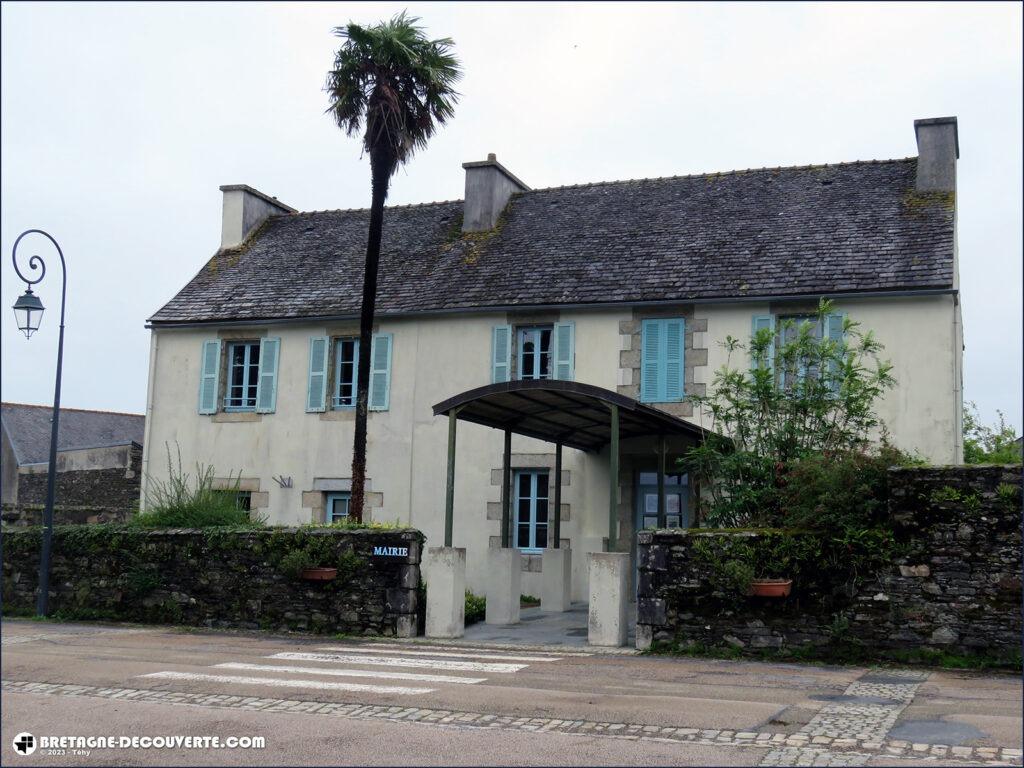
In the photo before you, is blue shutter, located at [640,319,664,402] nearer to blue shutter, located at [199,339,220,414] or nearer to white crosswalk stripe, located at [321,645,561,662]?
white crosswalk stripe, located at [321,645,561,662]

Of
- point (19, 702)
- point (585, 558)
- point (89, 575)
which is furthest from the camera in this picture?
point (585, 558)

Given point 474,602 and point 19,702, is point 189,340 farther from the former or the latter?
point 19,702

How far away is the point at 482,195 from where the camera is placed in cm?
A: 2105

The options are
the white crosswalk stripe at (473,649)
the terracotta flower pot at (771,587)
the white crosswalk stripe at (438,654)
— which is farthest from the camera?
the white crosswalk stripe at (473,649)

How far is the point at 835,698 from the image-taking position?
29.9 ft

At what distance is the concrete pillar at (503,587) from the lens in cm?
1495

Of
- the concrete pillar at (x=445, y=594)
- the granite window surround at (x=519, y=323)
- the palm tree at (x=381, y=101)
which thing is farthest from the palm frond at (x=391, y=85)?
the concrete pillar at (x=445, y=594)

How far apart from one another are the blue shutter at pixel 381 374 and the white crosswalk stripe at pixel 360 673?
8264 millimetres

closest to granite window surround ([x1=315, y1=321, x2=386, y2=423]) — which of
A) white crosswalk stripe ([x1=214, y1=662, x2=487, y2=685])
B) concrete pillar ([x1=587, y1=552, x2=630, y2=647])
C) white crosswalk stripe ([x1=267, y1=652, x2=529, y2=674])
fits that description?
white crosswalk stripe ([x1=267, y1=652, x2=529, y2=674])

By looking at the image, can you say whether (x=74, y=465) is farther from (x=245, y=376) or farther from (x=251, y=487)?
(x=251, y=487)

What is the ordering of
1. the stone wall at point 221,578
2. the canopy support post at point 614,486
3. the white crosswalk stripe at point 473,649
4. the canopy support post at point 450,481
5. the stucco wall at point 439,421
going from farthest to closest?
the stucco wall at point 439,421, the stone wall at point 221,578, the canopy support post at point 450,481, the canopy support post at point 614,486, the white crosswalk stripe at point 473,649

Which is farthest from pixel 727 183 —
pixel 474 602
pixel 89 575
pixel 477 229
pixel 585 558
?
pixel 89 575

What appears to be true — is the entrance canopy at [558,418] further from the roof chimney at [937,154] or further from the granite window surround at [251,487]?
the roof chimney at [937,154]

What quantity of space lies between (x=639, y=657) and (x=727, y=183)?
35.8ft
